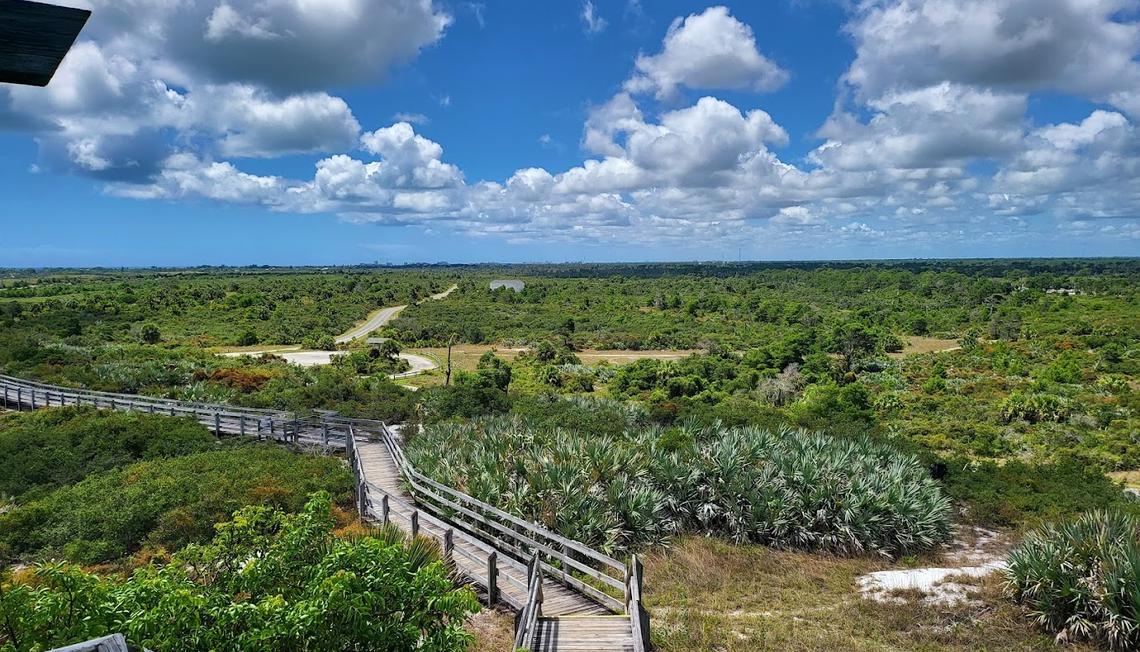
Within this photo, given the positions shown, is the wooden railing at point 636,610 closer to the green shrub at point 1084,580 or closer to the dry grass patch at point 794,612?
the dry grass patch at point 794,612

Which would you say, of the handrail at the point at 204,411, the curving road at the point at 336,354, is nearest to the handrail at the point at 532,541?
the handrail at the point at 204,411

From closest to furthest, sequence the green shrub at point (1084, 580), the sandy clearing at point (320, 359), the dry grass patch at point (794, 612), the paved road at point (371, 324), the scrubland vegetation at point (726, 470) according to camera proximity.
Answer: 1. the green shrub at point (1084, 580)
2. the dry grass patch at point (794, 612)
3. the scrubland vegetation at point (726, 470)
4. the sandy clearing at point (320, 359)
5. the paved road at point (371, 324)

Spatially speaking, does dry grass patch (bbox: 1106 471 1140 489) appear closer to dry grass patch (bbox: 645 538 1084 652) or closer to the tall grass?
the tall grass

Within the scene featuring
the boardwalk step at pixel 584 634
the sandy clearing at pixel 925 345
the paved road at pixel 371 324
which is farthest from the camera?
the paved road at pixel 371 324

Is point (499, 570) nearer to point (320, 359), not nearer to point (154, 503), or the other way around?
point (154, 503)

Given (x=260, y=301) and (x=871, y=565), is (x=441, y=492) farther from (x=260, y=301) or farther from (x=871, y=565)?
(x=260, y=301)

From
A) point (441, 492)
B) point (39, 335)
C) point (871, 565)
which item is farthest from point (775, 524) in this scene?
point (39, 335)

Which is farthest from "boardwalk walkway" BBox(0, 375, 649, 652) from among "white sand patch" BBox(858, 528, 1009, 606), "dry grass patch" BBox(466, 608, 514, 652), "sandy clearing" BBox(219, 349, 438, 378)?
"sandy clearing" BBox(219, 349, 438, 378)
